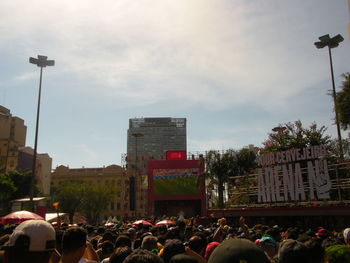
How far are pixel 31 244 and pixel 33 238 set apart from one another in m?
0.04

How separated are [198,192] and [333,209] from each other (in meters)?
30.1

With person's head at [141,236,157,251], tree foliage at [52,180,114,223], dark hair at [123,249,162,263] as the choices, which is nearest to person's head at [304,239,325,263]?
dark hair at [123,249,162,263]

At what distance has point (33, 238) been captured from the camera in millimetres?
2520

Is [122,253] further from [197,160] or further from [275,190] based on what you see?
[197,160]

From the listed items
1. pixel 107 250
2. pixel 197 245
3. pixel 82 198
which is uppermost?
pixel 82 198

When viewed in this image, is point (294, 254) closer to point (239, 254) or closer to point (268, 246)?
point (239, 254)

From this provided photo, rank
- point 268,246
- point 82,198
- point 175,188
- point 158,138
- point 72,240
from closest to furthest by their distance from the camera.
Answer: point 72,240, point 268,246, point 175,188, point 82,198, point 158,138

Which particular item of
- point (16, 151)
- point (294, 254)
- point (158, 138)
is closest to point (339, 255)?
point (294, 254)

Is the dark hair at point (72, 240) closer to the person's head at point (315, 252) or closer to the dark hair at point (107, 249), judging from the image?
the dark hair at point (107, 249)

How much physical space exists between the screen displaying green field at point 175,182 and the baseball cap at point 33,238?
46.4m

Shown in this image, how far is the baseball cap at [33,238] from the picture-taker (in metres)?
2.49

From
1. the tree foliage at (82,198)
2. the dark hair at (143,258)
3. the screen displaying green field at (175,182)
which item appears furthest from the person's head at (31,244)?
the tree foliage at (82,198)

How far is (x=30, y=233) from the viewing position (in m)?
2.53

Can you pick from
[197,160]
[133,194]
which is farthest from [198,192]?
[133,194]
